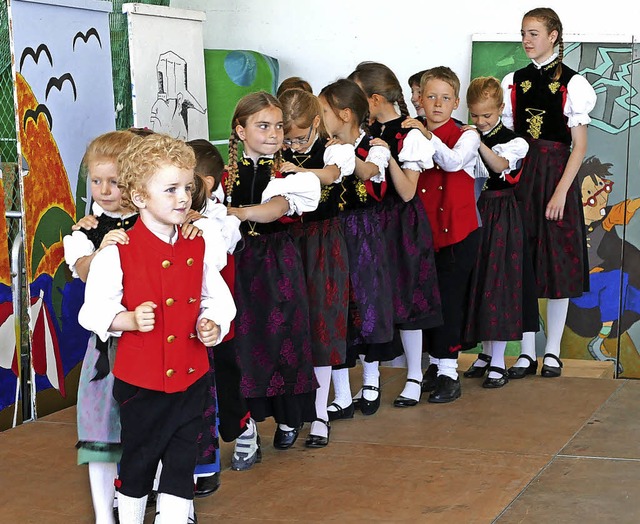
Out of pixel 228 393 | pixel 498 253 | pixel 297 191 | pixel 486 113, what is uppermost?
pixel 486 113

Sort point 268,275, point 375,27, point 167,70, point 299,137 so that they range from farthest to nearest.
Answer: point 375,27 → point 167,70 → point 299,137 → point 268,275

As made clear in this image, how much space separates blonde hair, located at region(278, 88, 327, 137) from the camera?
348cm

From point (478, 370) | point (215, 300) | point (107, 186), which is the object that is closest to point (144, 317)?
point (215, 300)

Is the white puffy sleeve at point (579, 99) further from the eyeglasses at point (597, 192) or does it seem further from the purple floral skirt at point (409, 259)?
the eyeglasses at point (597, 192)

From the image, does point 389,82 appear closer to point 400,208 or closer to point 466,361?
point 400,208

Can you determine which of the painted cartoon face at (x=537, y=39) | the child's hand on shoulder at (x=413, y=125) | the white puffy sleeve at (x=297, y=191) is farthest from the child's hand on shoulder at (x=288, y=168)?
the painted cartoon face at (x=537, y=39)

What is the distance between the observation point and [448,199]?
168 inches

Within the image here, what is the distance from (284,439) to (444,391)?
2.88 feet

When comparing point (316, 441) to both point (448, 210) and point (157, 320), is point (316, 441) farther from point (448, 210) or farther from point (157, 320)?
point (157, 320)

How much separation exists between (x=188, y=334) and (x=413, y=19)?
3805mm

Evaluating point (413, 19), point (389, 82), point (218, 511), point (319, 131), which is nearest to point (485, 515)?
point (218, 511)

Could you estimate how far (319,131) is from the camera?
363 centimetres

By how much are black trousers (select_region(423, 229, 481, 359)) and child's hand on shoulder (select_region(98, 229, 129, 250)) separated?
6.55 ft

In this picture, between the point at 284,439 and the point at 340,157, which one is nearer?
the point at 340,157
